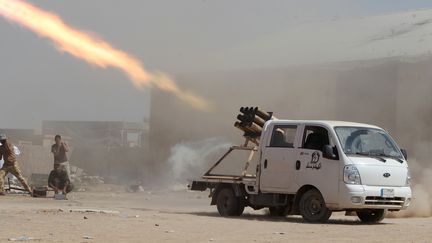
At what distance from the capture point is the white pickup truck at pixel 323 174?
14.8 metres

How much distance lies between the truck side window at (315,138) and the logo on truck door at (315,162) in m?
0.14

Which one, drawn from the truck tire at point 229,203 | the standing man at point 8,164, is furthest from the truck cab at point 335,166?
the standing man at point 8,164

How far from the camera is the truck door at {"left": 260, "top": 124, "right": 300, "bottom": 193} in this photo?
15781 mm

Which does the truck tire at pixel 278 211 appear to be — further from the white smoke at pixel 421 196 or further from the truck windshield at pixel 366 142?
the white smoke at pixel 421 196

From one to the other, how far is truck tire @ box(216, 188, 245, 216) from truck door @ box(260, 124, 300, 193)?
79cm

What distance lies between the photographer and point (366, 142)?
15.5 m

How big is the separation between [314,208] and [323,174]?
658 millimetres

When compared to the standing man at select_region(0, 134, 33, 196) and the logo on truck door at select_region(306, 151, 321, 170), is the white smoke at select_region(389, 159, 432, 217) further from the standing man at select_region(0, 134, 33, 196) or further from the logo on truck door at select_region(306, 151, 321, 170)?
the standing man at select_region(0, 134, 33, 196)

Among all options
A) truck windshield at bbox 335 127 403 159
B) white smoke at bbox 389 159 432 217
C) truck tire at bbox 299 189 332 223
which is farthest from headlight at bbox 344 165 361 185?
white smoke at bbox 389 159 432 217

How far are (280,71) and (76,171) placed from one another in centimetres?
1105

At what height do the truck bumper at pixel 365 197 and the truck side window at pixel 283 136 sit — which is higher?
the truck side window at pixel 283 136

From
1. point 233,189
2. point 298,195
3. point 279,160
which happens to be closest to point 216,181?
point 233,189

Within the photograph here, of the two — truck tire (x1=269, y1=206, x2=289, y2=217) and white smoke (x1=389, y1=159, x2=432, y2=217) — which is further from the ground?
white smoke (x1=389, y1=159, x2=432, y2=217)

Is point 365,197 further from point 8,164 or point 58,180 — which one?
point 8,164
